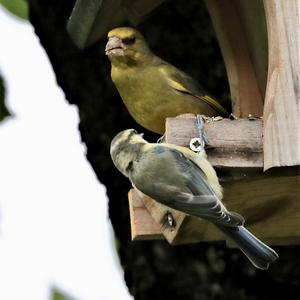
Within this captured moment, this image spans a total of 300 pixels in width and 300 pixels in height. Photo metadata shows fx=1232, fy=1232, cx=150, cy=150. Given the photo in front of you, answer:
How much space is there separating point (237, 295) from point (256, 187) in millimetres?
1660

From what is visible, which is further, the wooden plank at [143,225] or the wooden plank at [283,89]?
the wooden plank at [143,225]

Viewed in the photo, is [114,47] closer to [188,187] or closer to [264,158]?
[188,187]

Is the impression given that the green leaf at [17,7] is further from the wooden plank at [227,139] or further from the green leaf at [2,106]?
the wooden plank at [227,139]

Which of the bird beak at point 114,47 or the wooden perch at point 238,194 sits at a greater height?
the bird beak at point 114,47

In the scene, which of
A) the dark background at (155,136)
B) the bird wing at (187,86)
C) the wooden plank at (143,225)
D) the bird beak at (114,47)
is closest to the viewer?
the wooden plank at (143,225)

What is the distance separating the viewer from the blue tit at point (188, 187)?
3.07 meters

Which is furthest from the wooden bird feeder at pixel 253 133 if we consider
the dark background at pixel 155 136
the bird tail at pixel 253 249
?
the dark background at pixel 155 136

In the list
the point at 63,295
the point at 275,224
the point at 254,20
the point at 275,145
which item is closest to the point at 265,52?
the point at 254,20

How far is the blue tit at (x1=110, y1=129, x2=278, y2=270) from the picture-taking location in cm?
307

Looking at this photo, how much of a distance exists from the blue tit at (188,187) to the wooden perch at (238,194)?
47mm

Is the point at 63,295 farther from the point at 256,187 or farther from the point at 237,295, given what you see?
the point at 237,295

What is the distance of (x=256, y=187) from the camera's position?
317cm

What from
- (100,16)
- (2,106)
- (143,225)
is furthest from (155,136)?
(2,106)

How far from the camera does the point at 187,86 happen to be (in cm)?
406
